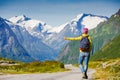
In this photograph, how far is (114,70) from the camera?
122 feet

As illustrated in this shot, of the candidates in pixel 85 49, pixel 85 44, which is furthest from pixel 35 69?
pixel 85 44

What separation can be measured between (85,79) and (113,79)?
2743 mm

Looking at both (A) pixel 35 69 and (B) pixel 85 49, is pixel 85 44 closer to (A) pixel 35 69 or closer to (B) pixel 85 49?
(B) pixel 85 49

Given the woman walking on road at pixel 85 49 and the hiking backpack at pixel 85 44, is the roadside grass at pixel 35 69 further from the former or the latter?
the hiking backpack at pixel 85 44

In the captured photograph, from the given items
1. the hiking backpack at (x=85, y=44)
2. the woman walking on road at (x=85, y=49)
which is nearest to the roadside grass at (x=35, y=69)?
the woman walking on road at (x=85, y=49)

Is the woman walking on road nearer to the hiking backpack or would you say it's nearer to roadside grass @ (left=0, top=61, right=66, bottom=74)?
the hiking backpack

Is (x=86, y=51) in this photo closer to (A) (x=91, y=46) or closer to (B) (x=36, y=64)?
(A) (x=91, y=46)

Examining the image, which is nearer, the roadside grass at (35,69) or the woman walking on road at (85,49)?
the woman walking on road at (85,49)

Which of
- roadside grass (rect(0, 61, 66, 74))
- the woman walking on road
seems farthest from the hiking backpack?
roadside grass (rect(0, 61, 66, 74))

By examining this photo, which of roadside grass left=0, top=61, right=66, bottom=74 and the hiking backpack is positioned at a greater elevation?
the hiking backpack

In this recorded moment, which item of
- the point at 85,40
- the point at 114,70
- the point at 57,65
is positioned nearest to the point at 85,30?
the point at 85,40

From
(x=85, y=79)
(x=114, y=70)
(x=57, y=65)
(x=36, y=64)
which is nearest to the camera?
(x=85, y=79)

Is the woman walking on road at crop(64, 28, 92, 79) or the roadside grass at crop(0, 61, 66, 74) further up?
the woman walking on road at crop(64, 28, 92, 79)

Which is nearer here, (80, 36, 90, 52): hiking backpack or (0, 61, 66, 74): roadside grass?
(80, 36, 90, 52): hiking backpack
